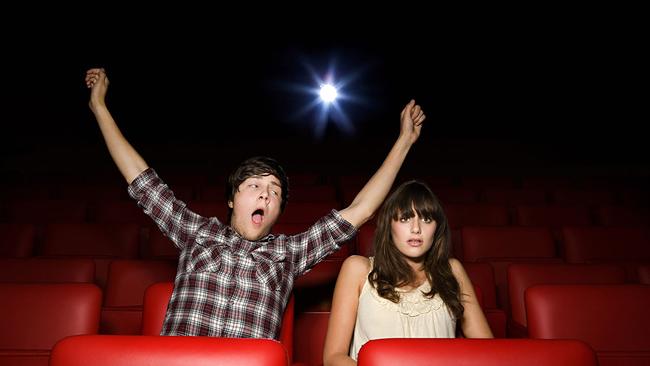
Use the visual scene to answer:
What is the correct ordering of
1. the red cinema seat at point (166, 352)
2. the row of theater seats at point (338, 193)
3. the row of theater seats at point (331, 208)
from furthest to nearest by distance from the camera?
1. the row of theater seats at point (338, 193)
2. the row of theater seats at point (331, 208)
3. the red cinema seat at point (166, 352)

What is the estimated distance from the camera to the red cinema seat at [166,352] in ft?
0.76

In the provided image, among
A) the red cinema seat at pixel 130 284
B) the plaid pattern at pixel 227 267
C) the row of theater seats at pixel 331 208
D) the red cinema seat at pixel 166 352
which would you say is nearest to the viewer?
the red cinema seat at pixel 166 352

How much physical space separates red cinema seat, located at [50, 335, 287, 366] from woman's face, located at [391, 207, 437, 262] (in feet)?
0.72

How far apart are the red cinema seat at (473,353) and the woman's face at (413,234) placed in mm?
184

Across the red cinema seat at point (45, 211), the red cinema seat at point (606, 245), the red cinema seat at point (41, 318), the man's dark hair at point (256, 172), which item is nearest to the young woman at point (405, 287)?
the man's dark hair at point (256, 172)

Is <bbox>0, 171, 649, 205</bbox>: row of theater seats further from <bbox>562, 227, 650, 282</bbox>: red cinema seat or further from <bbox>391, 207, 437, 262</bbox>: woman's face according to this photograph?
<bbox>391, 207, 437, 262</bbox>: woman's face

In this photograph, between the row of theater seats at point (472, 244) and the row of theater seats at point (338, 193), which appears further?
the row of theater seats at point (338, 193)

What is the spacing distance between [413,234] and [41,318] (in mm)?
332

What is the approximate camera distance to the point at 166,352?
0.24m

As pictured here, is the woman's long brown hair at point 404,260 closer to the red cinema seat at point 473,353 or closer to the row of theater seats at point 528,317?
the row of theater seats at point 528,317

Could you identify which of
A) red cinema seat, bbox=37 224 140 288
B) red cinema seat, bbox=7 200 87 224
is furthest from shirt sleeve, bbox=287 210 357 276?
red cinema seat, bbox=7 200 87 224

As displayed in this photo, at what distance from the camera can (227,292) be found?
0.40 meters

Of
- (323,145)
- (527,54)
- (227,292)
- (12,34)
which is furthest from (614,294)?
(12,34)

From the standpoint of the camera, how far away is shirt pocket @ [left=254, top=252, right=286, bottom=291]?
16.4 inches
